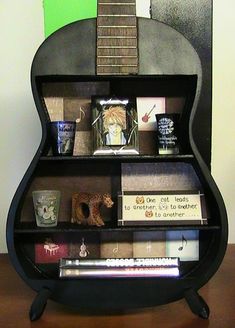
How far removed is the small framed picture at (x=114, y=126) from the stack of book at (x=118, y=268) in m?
0.26

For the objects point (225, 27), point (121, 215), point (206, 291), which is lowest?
point (206, 291)

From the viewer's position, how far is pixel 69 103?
1.08 m

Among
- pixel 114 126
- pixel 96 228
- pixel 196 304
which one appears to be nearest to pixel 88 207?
pixel 96 228

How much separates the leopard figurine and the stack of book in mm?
95

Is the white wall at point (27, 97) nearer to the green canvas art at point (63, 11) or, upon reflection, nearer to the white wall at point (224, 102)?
the white wall at point (224, 102)

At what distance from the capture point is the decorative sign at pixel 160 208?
3.27 feet

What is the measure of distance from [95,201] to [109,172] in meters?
0.12

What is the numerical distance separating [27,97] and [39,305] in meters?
0.71

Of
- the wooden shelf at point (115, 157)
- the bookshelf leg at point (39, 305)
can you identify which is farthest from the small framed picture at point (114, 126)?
the bookshelf leg at point (39, 305)

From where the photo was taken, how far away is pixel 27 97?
136 cm

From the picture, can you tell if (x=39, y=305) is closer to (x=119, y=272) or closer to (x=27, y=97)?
(x=119, y=272)

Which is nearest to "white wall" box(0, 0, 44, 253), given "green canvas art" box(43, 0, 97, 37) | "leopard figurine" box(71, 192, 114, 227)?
"green canvas art" box(43, 0, 97, 37)

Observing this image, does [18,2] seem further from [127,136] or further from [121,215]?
[121,215]

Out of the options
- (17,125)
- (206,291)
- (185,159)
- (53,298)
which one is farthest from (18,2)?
(206,291)
